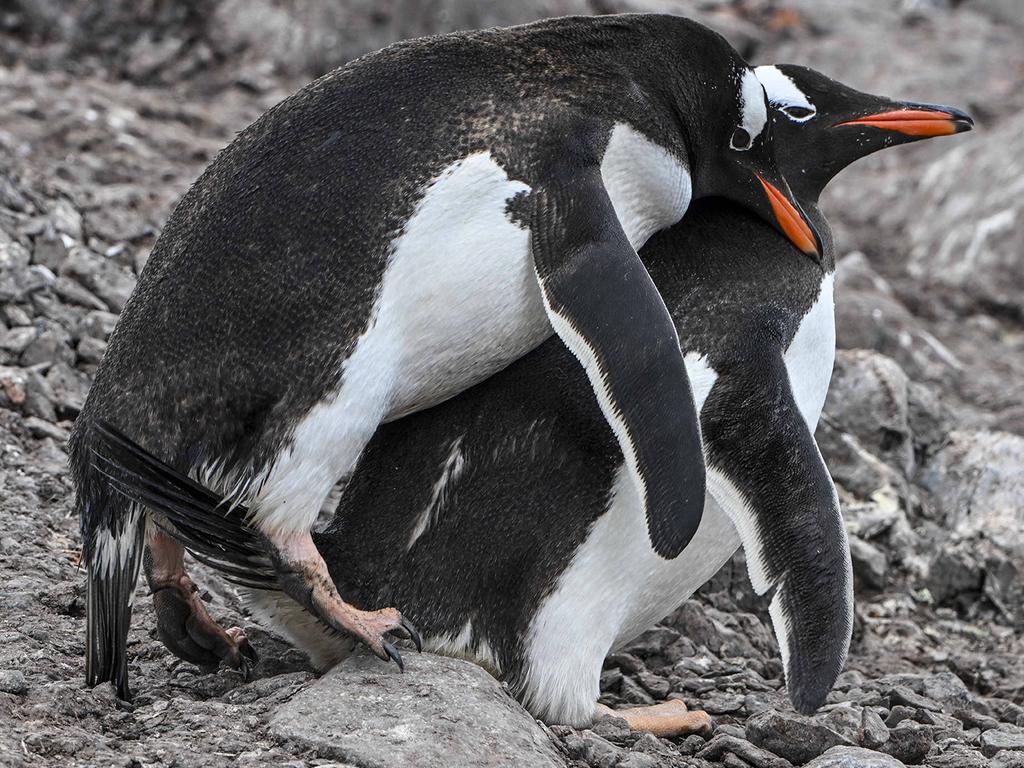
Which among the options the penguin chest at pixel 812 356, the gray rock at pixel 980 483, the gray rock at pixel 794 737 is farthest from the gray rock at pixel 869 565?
the gray rock at pixel 794 737

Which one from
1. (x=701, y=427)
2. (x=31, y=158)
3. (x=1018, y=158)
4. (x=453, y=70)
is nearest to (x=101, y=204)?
(x=31, y=158)

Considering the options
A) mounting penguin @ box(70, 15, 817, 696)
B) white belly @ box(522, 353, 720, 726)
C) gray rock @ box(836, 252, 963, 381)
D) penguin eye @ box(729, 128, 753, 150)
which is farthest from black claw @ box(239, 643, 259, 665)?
gray rock @ box(836, 252, 963, 381)

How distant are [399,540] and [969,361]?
3.63m

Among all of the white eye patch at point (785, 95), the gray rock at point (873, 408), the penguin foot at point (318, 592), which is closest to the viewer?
the penguin foot at point (318, 592)

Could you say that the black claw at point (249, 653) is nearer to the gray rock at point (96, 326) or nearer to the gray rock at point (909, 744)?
the gray rock at point (909, 744)

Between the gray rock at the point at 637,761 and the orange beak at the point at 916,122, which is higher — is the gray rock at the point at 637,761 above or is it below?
below

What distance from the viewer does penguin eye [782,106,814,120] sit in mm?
3176

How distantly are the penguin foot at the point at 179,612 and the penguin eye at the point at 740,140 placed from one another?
132cm

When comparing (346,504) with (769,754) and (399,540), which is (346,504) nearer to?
(399,540)

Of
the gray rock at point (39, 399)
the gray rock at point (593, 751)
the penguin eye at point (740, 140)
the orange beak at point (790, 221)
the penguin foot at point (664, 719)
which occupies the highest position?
the penguin eye at point (740, 140)

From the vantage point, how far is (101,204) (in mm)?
4836

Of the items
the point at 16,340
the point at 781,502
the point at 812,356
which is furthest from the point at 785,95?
the point at 16,340

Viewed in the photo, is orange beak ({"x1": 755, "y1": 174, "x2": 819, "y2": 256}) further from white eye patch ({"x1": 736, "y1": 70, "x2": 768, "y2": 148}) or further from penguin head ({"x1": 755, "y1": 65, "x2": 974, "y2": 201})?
penguin head ({"x1": 755, "y1": 65, "x2": 974, "y2": 201})

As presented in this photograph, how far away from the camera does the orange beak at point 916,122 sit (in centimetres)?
320
